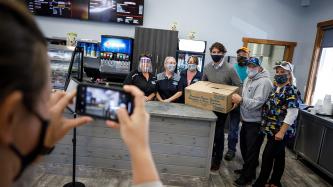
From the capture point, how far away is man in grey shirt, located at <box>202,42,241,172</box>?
339 cm

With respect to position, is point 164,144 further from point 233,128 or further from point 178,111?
point 233,128

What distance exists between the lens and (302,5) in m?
5.68

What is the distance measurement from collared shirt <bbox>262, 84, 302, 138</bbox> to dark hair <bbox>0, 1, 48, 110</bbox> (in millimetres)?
2686

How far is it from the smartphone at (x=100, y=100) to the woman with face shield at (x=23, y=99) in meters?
0.21

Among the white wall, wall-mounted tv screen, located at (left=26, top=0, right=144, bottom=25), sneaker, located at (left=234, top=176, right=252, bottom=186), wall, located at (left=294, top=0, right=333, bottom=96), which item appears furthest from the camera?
the white wall

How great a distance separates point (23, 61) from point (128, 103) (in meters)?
0.32

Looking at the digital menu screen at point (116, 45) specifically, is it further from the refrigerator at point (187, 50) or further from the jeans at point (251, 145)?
the jeans at point (251, 145)

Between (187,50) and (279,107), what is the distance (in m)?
2.78

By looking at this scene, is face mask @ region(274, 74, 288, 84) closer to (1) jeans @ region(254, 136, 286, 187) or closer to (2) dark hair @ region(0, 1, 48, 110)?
(1) jeans @ region(254, 136, 286, 187)

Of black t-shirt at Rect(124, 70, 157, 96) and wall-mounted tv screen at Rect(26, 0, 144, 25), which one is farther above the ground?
wall-mounted tv screen at Rect(26, 0, 144, 25)

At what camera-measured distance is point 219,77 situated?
135 inches

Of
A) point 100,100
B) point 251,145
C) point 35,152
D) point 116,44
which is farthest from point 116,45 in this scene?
point 35,152

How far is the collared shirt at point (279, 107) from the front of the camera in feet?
8.89

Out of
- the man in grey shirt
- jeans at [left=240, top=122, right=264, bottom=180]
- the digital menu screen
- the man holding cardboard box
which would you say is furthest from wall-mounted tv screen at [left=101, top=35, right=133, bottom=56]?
jeans at [left=240, top=122, right=264, bottom=180]
